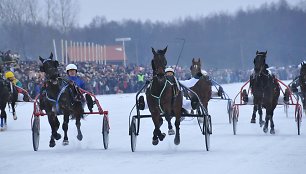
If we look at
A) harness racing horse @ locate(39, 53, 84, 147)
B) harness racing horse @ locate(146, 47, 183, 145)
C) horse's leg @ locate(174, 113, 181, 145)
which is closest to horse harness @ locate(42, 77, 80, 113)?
harness racing horse @ locate(39, 53, 84, 147)

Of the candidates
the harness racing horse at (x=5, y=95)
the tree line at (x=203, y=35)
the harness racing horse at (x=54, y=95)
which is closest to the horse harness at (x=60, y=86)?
the harness racing horse at (x=54, y=95)

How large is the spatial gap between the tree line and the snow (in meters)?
62.7

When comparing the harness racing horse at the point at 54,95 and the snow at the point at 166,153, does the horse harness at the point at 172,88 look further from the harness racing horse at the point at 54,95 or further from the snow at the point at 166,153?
the harness racing horse at the point at 54,95

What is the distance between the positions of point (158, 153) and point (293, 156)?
2.29 m

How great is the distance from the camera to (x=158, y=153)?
43.8ft

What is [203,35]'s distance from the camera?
108 meters

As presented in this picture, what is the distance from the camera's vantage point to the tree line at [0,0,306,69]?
8706 cm

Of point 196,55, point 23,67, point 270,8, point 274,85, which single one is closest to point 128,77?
point 23,67

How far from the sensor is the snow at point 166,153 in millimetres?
11086

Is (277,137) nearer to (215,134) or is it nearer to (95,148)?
(215,134)

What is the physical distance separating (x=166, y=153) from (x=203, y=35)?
313 feet

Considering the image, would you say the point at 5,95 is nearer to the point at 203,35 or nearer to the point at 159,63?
the point at 159,63

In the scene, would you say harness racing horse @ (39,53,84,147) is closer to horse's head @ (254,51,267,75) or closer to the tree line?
horse's head @ (254,51,267,75)

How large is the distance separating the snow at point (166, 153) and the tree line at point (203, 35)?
62.7 metres
